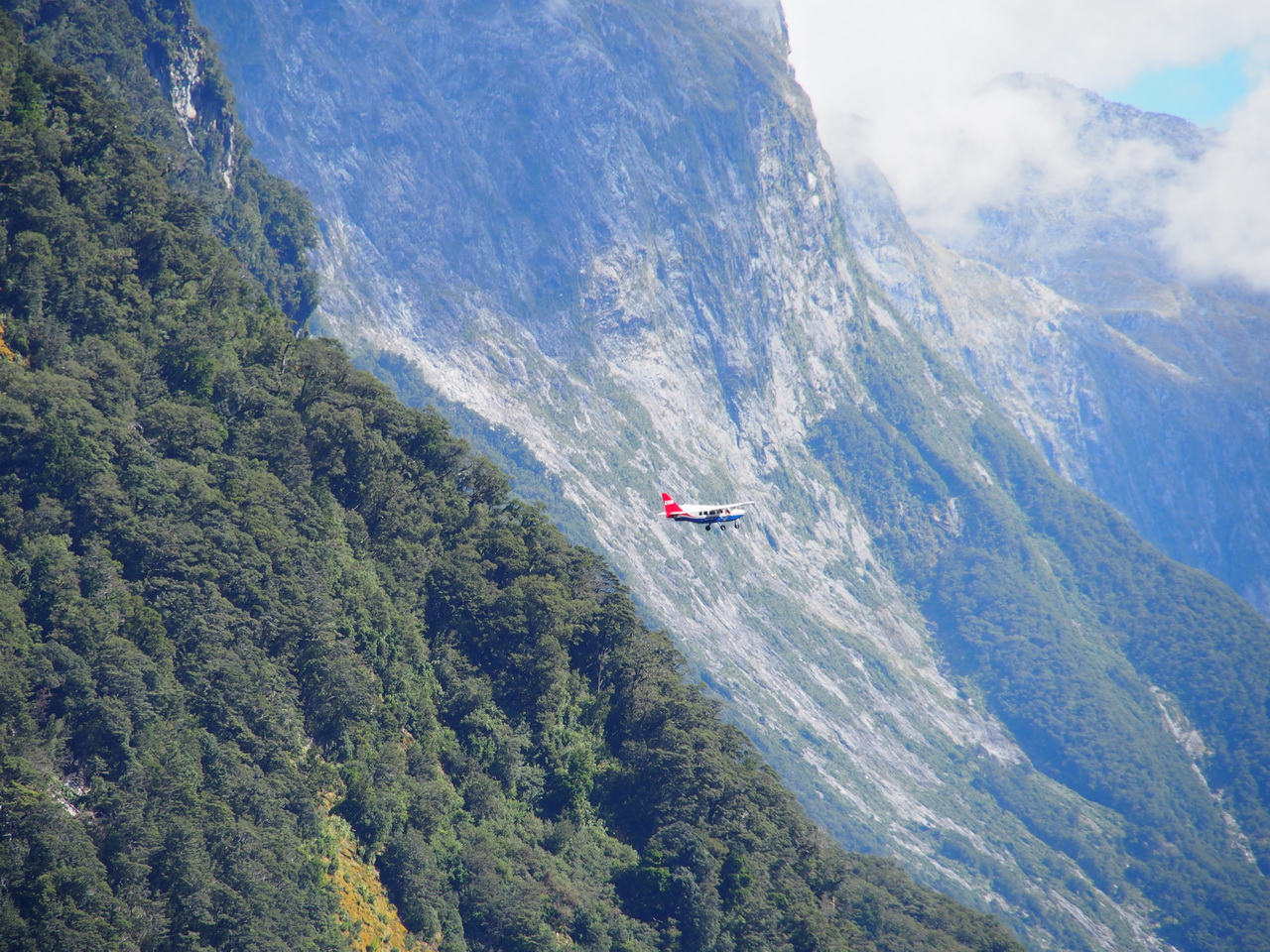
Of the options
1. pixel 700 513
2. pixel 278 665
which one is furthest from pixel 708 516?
pixel 278 665

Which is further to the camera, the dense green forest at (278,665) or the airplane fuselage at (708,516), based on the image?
the airplane fuselage at (708,516)

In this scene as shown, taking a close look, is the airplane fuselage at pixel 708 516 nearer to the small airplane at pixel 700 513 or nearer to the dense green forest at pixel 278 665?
the small airplane at pixel 700 513

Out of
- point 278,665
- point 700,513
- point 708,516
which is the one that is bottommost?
point 278,665

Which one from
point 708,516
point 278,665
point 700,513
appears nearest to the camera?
point 278,665

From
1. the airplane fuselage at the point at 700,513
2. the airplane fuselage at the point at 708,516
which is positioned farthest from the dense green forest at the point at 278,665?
the airplane fuselage at the point at 708,516

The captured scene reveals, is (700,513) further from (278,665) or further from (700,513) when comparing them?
(278,665)

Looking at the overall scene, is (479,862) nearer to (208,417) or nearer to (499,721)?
(499,721)

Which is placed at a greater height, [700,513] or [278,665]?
[700,513]

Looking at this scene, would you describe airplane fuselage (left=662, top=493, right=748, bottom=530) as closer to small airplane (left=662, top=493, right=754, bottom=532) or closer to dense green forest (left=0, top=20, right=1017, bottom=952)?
small airplane (left=662, top=493, right=754, bottom=532)

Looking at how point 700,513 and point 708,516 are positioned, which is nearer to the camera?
point 700,513
